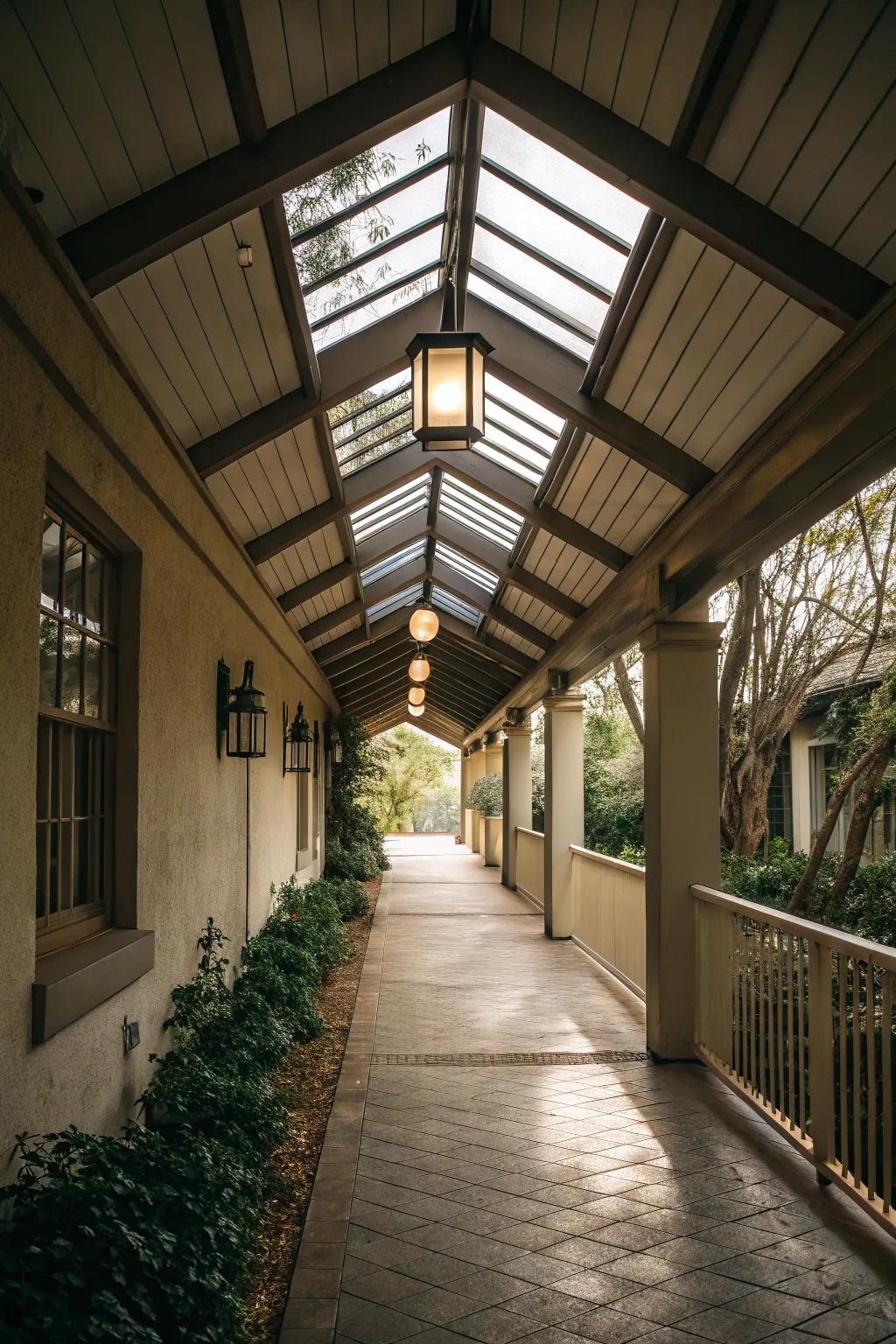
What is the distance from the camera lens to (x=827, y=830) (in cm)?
745

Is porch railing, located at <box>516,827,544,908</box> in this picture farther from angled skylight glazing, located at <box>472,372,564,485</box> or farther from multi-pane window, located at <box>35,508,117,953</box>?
multi-pane window, located at <box>35,508,117,953</box>

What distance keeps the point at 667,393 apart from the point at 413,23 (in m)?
2.07

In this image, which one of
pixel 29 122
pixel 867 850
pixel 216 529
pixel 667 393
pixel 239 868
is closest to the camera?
pixel 29 122

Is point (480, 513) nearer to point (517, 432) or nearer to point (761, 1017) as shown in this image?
point (517, 432)

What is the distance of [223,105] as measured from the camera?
10.8 feet

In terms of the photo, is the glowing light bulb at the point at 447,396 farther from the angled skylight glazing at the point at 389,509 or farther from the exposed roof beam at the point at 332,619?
the exposed roof beam at the point at 332,619

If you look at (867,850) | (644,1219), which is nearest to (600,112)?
(644,1219)

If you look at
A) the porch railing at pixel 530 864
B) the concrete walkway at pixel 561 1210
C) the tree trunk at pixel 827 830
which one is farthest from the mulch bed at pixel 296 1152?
the porch railing at pixel 530 864

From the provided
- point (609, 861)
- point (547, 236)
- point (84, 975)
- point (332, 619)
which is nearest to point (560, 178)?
point (547, 236)

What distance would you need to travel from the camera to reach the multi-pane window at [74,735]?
328cm

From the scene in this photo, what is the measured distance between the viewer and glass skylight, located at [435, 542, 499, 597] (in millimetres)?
10688

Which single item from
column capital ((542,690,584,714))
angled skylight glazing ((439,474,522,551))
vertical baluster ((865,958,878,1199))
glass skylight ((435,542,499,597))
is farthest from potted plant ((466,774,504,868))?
vertical baluster ((865,958,878,1199))

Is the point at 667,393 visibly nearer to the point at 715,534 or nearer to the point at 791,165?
the point at 715,534

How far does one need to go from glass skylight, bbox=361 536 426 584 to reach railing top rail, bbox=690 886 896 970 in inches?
234
